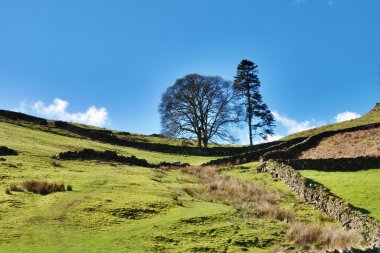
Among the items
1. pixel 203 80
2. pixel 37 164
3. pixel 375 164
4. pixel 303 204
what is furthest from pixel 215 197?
pixel 203 80

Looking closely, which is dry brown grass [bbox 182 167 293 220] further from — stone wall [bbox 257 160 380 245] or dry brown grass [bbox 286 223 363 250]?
dry brown grass [bbox 286 223 363 250]

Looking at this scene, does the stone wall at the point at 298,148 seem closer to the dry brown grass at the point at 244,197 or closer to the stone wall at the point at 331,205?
the stone wall at the point at 331,205

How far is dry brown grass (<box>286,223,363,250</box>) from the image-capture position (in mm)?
13117

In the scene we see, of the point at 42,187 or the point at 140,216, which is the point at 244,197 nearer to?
the point at 140,216

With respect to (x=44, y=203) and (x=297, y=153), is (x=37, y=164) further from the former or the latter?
(x=297, y=153)

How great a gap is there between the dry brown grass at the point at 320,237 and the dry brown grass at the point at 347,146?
24231mm

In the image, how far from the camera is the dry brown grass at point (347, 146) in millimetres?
39509

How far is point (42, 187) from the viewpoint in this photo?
18188 mm

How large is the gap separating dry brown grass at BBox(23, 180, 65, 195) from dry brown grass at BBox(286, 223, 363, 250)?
9.65 meters

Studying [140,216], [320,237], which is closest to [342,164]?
[320,237]

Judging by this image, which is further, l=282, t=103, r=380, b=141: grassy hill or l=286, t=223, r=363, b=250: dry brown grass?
l=282, t=103, r=380, b=141: grassy hill

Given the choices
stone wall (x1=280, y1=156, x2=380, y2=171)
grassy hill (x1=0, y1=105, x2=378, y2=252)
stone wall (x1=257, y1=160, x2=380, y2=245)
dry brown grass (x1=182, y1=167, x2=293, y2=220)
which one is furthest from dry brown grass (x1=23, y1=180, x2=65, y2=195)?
stone wall (x1=280, y1=156, x2=380, y2=171)

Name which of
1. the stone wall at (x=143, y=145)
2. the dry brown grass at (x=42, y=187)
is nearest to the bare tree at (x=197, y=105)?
the stone wall at (x=143, y=145)

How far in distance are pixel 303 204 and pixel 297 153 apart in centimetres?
2382
